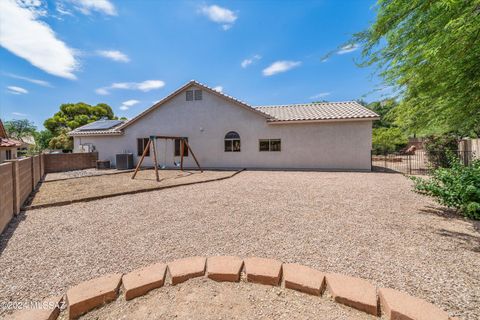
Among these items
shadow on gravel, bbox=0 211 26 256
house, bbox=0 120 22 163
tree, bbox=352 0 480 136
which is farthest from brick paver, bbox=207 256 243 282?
house, bbox=0 120 22 163

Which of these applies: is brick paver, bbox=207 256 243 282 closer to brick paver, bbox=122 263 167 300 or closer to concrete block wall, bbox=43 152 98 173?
brick paver, bbox=122 263 167 300

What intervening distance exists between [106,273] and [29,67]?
1073 inches

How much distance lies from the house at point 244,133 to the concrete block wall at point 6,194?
1124cm

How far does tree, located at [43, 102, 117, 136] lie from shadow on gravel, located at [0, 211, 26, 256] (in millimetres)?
40280

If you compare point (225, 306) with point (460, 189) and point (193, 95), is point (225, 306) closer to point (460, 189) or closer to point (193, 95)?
point (460, 189)

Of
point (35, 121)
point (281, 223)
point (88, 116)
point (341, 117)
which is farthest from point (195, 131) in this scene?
point (35, 121)

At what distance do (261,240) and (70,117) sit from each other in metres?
47.9

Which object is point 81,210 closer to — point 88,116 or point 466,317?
point 466,317

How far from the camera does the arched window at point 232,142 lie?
14977mm

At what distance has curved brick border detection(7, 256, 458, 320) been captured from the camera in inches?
74.7

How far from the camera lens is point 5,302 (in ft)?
7.02

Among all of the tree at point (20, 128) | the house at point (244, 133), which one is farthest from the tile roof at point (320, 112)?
the tree at point (20, 128)

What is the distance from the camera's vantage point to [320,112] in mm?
14922

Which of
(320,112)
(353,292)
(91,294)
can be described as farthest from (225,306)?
(320,112)
